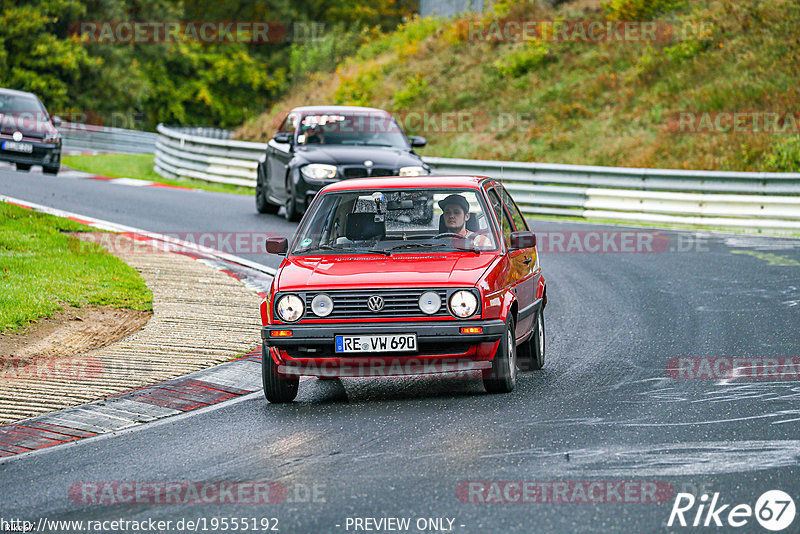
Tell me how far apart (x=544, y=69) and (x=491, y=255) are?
25827mm

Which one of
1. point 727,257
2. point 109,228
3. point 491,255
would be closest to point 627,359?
point 491,255

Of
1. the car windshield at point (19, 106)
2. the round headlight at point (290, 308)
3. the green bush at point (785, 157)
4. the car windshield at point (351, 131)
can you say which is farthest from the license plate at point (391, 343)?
the car windshield at point (19, 106)

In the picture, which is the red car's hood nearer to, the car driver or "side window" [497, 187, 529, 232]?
the car driver

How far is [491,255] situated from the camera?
8891 mm

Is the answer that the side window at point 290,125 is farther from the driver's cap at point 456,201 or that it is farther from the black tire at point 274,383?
the black tire at point 274,383

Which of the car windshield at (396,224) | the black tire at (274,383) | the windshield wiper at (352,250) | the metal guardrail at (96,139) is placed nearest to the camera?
the black tire at (274,383)

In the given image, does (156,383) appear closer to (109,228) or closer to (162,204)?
(109,228)

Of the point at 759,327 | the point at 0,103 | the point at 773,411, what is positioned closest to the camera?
the point at 773,411

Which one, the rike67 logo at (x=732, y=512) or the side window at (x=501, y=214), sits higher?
the side window at (x=501, y=214)

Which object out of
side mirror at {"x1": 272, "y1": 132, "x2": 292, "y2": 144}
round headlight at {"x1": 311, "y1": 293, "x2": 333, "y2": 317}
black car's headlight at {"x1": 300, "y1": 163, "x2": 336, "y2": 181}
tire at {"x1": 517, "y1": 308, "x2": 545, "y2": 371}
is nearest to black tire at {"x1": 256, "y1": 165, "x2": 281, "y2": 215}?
side mirror at {"x1": 272, "y1": 132, "x2": 292, "y2": 144}

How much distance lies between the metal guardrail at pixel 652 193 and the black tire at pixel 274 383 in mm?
13325

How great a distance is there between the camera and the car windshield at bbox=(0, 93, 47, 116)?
85.2 feet

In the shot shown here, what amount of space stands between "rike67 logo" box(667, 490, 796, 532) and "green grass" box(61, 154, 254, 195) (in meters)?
21.0

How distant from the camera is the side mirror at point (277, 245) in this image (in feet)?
29.9
